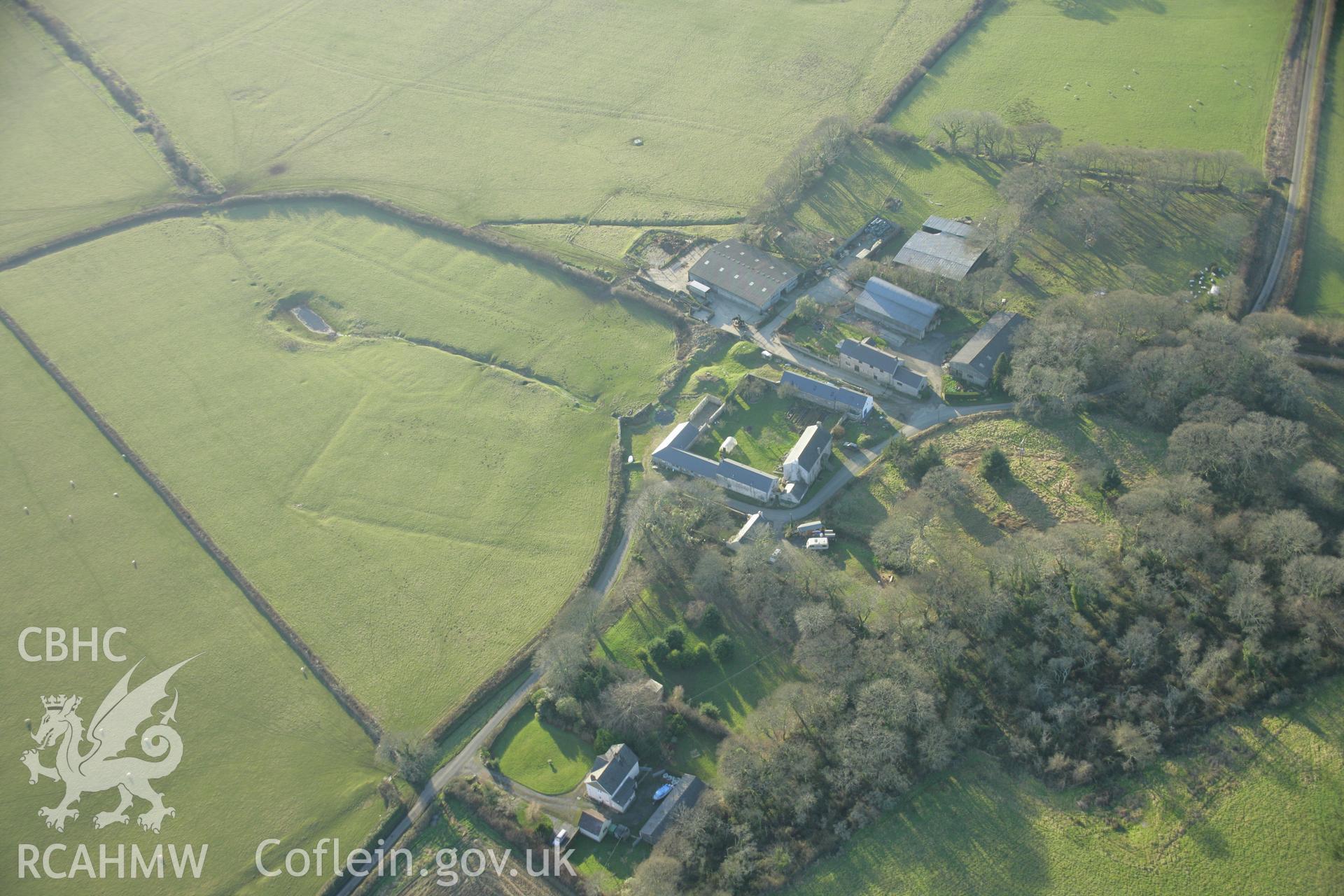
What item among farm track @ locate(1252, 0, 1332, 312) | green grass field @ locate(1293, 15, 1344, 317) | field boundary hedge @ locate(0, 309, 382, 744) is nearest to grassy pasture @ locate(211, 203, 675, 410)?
field boundary hedge @ locate(0, 309, 382, 744)

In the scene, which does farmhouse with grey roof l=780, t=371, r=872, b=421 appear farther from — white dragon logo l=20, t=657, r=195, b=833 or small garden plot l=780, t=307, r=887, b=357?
white dragon logo l=20, t=657, r=195, b=833

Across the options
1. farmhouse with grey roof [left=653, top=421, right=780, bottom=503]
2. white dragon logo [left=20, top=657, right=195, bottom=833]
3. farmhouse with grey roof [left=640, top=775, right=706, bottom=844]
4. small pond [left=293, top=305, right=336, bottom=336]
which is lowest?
white dragon logo [left=20, top=657, right=195, bottom=833]

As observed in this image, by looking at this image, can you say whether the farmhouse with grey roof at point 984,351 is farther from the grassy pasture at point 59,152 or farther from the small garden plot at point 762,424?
the grassy pasture at point 59,152

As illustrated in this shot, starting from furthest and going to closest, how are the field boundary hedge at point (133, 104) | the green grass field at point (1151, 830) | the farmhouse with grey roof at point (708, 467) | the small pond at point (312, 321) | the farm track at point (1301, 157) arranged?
the field boundary hedge at point (133, 104), the small pond at point (312, 321), the farm track at point (1301, 157), the farmhouse with grey roof at point (708, 467), the green grass field at point (1151, 830)

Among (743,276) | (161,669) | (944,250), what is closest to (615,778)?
(161,669)

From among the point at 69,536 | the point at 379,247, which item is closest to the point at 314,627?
the point at 69,536

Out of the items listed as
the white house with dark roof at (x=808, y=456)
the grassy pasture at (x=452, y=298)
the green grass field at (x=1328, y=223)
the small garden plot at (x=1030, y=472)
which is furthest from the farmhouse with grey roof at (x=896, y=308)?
the green grass field at (x=1328, y=223)
